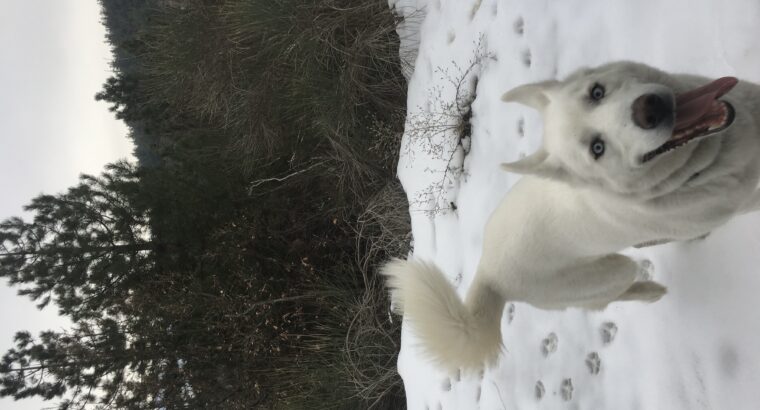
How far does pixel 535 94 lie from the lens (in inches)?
76.0

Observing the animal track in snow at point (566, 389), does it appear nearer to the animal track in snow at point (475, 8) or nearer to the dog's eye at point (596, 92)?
the dog's eye at point (596, 92)

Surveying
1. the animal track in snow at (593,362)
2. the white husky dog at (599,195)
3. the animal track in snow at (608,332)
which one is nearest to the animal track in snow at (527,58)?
the white husky dog at (599,195)

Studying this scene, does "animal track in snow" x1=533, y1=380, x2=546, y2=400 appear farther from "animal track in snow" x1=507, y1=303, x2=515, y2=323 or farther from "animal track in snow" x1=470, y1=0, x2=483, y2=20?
"animal track in snow" x1=470, y1=0, x2=483, y2=20

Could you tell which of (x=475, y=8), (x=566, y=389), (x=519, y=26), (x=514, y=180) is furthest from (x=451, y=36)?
(x=566, y=389)

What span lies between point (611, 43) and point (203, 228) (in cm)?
436

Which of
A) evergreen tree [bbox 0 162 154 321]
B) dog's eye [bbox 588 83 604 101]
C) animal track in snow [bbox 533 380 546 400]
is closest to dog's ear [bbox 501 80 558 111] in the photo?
dog's eye [bbox 588 83 604 101]

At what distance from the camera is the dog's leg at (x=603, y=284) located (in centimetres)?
217

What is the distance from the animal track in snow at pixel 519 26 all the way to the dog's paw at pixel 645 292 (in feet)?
6.03

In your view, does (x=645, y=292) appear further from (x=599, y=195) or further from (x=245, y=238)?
(x=245, y=238)

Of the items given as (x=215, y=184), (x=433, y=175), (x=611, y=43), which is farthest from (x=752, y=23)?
(x=215, y=184)

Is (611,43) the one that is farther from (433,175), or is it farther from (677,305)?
(433,175)

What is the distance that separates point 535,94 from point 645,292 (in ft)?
3.60

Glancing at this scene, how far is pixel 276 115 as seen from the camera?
5.12 meters

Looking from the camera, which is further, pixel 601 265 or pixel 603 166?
pixel 601 265
